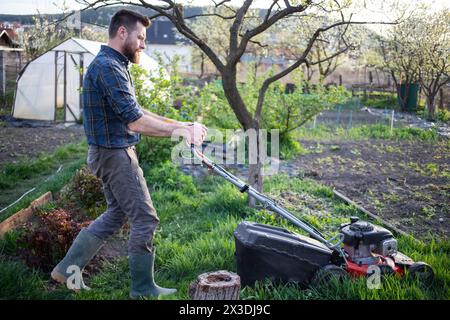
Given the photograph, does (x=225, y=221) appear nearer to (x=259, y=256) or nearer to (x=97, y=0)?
(x=259, y=256)

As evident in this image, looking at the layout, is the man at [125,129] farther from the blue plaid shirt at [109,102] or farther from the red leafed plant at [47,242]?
the red leafed plant at [47,242]

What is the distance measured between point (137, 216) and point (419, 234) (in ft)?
11.3

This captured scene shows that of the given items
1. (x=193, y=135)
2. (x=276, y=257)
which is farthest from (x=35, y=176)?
(x=276, y=257)

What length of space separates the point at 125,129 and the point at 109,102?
0.82 ft

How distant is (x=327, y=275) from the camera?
3.85 m

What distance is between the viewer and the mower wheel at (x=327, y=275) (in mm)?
3844

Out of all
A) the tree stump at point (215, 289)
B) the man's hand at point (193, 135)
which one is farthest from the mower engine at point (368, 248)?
the man's hand at point (193, 135)

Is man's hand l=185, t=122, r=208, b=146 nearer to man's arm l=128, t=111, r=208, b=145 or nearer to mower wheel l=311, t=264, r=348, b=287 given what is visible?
man's arm l=128, t=111, r=208, b=145

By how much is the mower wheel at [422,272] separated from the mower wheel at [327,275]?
0.57 m

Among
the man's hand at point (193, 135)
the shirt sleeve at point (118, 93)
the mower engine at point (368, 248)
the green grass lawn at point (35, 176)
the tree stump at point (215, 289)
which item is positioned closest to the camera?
the tree stump at point (215, 289)

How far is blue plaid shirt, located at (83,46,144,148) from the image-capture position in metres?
3.66

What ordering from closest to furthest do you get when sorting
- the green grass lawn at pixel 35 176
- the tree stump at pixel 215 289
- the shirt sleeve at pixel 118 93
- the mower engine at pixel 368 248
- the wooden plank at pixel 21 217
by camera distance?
1. the tree stump at pixel 215 289
2. the shirt sleeve at pixel 118 93
3. the mower engine at pixel 368 248
4. the wooden plank at pixel 21 217
5. the green grass lawn at pixel 35 176

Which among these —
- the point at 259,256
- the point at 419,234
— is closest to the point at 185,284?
the point at 259,256

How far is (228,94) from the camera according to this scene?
252 inches
